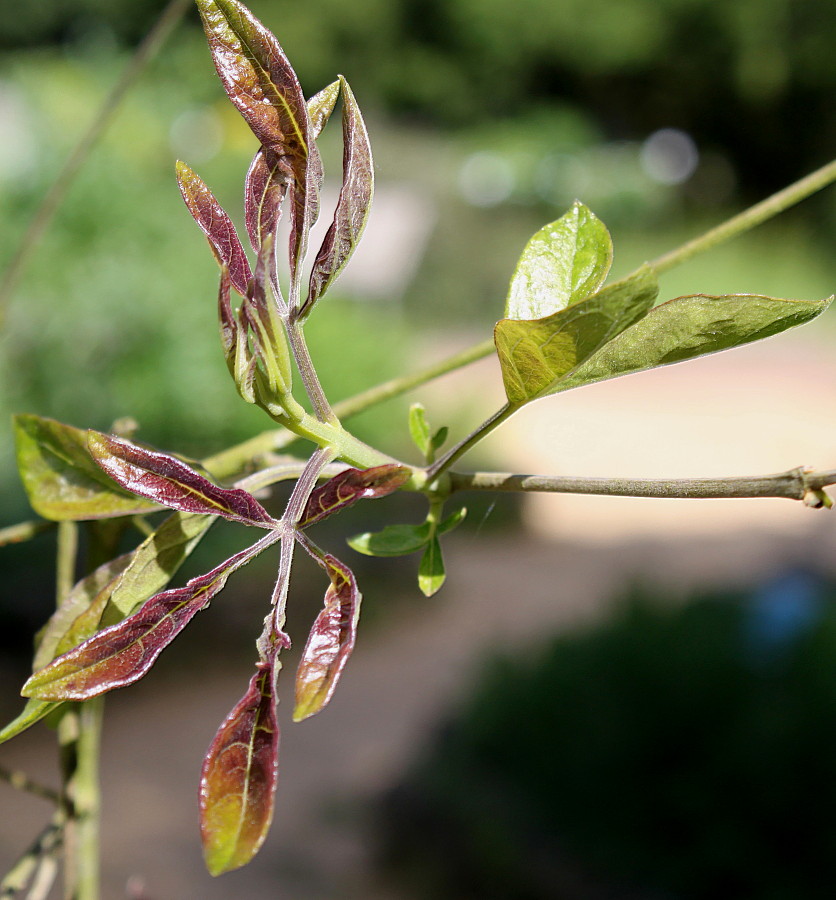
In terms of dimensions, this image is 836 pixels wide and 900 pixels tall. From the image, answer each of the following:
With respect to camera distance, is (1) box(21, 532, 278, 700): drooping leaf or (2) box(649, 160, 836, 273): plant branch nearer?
(1) box(21, 532, 278, 700): drooping leaf

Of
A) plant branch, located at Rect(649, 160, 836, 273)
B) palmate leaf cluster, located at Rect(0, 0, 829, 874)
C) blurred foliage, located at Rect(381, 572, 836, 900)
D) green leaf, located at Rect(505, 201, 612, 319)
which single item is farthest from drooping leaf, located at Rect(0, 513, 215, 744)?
blurred foliage, located at Rect(381, 572, 836, 900)

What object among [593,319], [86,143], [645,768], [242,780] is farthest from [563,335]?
[645,768]

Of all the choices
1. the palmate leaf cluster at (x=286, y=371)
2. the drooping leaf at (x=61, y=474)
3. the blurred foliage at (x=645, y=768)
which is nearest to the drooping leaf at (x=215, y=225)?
the palmate leaf cluster at (x=286, y=371)

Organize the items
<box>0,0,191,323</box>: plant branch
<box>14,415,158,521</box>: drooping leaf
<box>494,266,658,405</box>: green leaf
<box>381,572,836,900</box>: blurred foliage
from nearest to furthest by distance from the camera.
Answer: <box>494,266,658,405</box>: green leaf < <box>14,415,158,521</box>: drooping leaf < <box>0,0,191,323</box>: plant branch < <box>381,572,836,900</box>: blurred foliage

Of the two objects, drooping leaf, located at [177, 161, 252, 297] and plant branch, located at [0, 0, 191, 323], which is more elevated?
plant branch, located at [0, 0, 191, 323]

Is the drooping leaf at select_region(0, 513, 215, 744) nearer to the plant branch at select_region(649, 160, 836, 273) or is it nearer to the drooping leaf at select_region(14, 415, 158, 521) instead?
the drooping leaf at select_region(14, 415, 158, 521)

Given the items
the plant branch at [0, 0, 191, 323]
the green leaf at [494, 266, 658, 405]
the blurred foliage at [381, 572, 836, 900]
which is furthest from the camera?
the blurred foliage at [381, 572, 836, 900]

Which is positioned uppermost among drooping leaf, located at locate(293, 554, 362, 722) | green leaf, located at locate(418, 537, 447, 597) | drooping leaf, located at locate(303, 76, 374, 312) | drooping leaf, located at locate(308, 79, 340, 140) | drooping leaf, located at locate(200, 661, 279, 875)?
drooping leaf, located at locate(308, 79, 340, 140)

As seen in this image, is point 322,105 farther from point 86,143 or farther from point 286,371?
point 86,143
